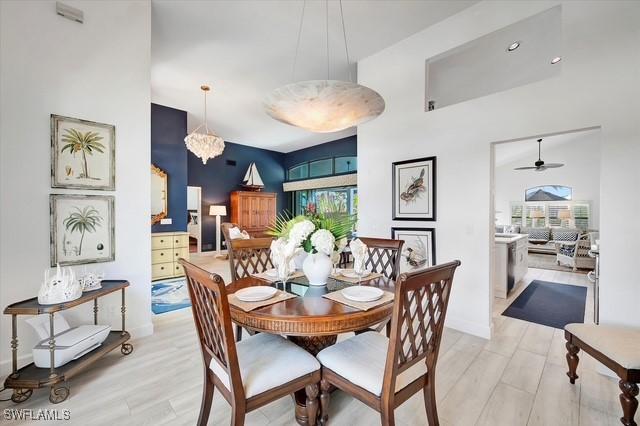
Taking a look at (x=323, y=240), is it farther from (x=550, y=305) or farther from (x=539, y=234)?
(x=539, y=234)

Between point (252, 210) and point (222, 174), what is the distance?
1.41m

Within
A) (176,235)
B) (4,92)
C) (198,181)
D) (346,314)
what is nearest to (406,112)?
(346,314)

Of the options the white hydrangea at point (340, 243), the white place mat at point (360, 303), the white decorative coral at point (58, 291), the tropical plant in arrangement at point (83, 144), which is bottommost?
the white decorative coral at point (58, 291)

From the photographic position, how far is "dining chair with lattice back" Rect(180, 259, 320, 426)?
118 cm

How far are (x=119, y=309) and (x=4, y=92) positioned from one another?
2.02 m

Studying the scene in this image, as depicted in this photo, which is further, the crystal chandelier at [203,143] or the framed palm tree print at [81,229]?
the crystal chandelier at [203,143]

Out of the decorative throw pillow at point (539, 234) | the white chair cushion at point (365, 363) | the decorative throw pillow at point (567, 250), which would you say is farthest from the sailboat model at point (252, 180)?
the decorative throw pillow at point (539, 234)

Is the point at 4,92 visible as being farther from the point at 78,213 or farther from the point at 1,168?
the point at 78,213

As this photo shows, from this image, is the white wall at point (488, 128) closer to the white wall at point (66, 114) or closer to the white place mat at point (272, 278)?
the white place mat at point (272, 278)

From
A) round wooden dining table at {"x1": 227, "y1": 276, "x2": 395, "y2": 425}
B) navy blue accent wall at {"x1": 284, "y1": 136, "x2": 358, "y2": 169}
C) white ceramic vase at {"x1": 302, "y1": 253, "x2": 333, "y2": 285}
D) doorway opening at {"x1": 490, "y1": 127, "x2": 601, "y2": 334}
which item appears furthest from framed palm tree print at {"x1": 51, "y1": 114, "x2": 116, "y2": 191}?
navy blue accent wall at {"x1": 284, "y1": 136, "x2": 358, "y2": 169}

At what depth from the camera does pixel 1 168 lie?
2.09 meters

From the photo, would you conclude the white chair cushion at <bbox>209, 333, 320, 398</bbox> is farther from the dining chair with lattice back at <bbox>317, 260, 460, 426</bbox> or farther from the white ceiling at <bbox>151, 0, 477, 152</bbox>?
the white ceiling at <bbox>151, 0, 477, 152</bbox>

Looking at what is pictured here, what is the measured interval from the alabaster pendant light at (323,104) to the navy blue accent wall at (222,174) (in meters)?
6.28

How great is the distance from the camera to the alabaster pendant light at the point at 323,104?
6.05 feet
